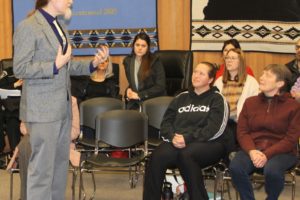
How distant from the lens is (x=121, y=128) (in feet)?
15.7

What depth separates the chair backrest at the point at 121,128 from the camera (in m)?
4.79

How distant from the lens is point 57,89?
356 cm

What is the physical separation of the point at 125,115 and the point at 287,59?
92.9 inches

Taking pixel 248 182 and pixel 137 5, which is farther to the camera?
pixel 137 5

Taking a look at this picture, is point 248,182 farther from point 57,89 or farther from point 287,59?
point 287,59

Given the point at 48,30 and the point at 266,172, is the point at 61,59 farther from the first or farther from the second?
the point at 266,172

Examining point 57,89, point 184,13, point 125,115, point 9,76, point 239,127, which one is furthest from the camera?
point 184,13

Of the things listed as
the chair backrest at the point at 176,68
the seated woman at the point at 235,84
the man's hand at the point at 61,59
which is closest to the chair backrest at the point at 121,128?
the seated woman at the point at 235,84

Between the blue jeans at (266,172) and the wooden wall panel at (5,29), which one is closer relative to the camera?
the blue jeans at (266,172)

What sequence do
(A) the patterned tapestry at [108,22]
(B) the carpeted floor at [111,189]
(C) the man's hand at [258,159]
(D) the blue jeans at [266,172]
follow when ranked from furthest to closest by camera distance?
(A) the patterned tapestry at [108,22]
(B) the carpeted floor at [111,189]
(C) the man's hand at [258,159]
(D) the blue jeans at [266,172]

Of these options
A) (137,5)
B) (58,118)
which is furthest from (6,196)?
(137,5)

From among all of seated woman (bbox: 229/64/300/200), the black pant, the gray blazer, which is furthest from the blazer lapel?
seated woman (bbox: 229/64/300/200)

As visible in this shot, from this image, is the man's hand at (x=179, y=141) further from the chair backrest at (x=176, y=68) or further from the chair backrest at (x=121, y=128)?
the chair backrest at (x=176, y=68)

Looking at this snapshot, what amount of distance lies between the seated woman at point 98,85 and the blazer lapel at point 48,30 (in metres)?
Answer: 2.50
